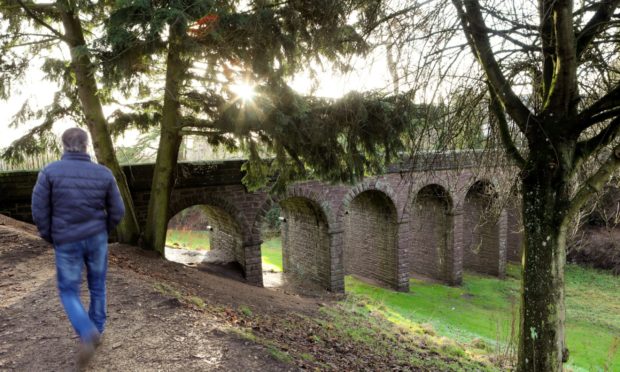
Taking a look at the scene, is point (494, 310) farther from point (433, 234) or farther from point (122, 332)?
point (122, 332)

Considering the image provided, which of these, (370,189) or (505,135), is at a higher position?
(505,135)

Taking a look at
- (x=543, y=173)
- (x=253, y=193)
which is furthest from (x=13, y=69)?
(x=543, y=173)

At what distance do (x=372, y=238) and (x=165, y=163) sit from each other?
10.3 metres

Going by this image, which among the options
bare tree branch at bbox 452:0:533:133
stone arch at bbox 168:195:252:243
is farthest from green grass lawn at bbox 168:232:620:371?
bare tree branch at bbox 452:0:533:133

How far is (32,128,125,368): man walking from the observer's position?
3.39 meters

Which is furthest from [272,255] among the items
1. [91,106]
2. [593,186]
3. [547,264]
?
[593,186]

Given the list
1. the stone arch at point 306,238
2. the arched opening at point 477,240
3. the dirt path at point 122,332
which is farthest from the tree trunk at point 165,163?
the arched opening at point 477,240

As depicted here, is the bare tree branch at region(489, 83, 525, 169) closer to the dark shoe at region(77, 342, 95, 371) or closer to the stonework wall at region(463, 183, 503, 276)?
the dark shoe at region(77, 342, 95, 371)

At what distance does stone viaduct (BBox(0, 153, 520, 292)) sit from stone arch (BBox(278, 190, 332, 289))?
34 mm

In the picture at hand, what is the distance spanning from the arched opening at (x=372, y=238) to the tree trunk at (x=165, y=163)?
8507mm

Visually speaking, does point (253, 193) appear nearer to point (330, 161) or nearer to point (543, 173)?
point (330, 161)

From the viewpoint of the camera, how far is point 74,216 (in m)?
3.41

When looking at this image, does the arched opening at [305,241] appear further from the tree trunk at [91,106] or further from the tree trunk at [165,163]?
the tree trunk at [91,106]

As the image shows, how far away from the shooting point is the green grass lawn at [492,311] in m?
10.8
